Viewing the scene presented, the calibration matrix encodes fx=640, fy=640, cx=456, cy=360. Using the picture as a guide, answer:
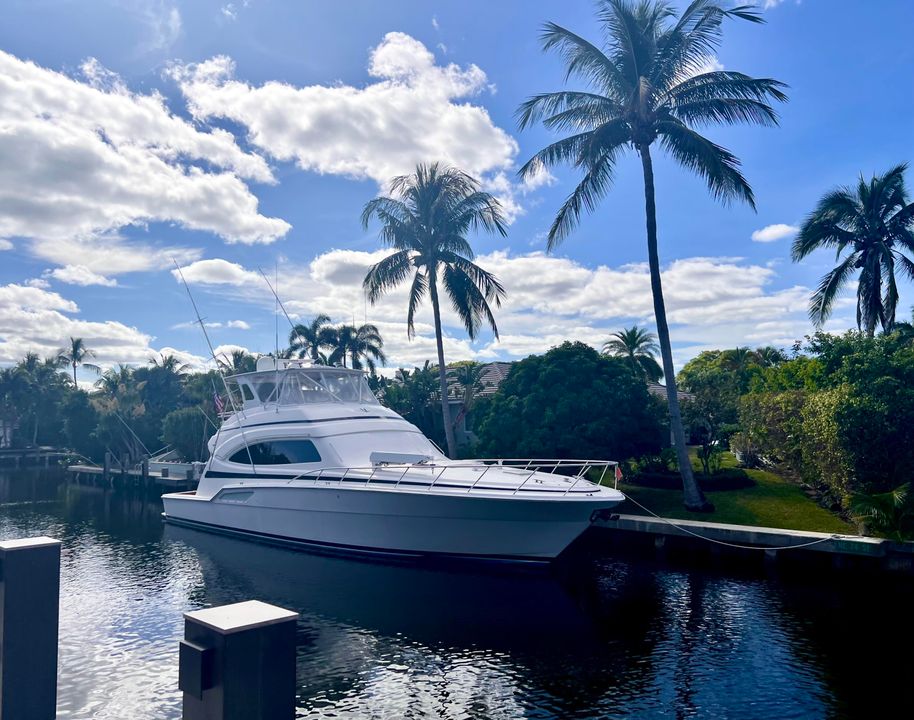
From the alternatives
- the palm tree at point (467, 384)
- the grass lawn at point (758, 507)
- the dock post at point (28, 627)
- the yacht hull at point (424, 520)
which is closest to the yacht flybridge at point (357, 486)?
the yacht hull at point (424, 520)

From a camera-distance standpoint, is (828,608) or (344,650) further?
(828,608)

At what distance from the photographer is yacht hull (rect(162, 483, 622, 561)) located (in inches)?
608

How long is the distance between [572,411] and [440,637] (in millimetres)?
12656

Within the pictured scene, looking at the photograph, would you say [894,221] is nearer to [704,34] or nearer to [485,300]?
[704,34]

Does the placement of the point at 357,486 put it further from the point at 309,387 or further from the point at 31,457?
the point at 31,457

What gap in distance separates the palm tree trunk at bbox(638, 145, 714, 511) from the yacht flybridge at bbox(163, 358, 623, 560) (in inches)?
166

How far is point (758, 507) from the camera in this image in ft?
69.1

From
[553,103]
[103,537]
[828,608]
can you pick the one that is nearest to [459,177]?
[553,103]

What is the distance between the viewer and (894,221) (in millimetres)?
27484

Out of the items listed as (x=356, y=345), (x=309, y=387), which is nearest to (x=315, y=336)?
(x=356, y=345)

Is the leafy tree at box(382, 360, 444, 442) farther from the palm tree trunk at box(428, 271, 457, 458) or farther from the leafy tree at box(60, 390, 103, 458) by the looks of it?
the leafy tree at box(60, 390, 103, 458)

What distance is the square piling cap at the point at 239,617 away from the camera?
422 centimetres

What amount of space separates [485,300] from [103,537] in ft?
61.0

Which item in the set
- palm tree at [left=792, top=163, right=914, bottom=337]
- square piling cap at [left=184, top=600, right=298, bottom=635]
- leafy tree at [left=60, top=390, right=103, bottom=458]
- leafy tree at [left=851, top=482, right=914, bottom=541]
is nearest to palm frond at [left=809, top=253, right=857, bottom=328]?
palm tree at [left=792, top=163, right=914, bottom=337]
